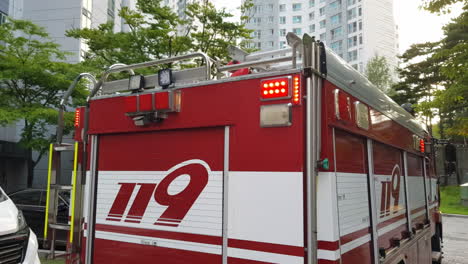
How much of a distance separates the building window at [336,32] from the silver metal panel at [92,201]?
65042mm

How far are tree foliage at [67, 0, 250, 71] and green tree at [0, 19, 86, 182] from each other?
127cm

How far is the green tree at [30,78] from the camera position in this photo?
14.6m

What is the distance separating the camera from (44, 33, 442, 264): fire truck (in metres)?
2.44

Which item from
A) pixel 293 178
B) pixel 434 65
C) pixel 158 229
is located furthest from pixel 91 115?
Answer: pixel 434 65

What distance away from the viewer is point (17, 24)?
15484 mm

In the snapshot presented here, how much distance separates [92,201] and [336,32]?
6626 centimetres

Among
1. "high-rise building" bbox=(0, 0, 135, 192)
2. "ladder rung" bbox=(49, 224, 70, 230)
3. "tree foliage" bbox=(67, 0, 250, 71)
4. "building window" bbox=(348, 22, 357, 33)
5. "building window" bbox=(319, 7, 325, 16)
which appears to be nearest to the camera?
"ladder rung" bbox=(49, 224, 70, 230)

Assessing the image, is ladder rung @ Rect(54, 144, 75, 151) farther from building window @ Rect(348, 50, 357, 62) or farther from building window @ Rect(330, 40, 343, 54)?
building window @ Rect(330, 40, 343, 54)

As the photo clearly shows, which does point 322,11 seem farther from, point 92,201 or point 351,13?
point 92,201

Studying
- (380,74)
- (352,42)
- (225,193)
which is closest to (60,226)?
(225,193)

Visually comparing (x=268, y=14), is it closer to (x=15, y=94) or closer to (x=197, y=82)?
(x=15, y=94)

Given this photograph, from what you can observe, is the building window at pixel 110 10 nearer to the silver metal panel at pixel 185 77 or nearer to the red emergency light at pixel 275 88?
the silver metal panel at pixel 185 77

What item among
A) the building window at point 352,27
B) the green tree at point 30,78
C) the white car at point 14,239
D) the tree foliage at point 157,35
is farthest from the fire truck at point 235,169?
the building window at point 352,27

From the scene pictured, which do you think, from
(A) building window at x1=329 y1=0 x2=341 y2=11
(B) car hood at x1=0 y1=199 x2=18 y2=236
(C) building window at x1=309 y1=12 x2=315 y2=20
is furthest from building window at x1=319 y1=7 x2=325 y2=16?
(B) car hood at x1=0 y1=199 x2=18 y2=236
